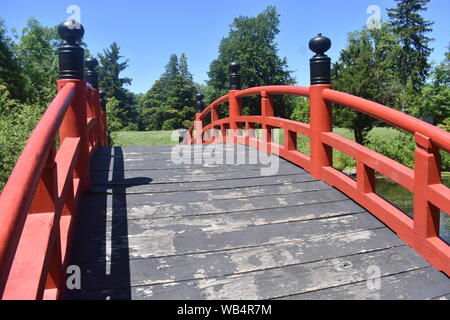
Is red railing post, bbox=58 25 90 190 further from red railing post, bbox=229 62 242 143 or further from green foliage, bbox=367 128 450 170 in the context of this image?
green foliage, bbox=367 128 450 170

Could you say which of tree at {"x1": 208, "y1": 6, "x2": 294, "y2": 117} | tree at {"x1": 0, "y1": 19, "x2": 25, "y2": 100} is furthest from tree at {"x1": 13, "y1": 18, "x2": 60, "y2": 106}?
tree at {"x1": 208, "y1": 6, "x2": 294, "y2": 117}

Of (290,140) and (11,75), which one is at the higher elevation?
(11,75)

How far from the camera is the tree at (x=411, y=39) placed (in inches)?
1737

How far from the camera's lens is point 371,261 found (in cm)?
249

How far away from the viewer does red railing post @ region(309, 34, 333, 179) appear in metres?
3.77

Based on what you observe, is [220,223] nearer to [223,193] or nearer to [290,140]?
[223,193]

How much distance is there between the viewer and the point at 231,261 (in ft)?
7.80

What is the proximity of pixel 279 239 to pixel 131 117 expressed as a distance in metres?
57.1

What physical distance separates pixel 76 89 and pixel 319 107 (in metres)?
2.16

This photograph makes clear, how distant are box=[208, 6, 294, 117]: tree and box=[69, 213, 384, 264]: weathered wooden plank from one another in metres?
41.9

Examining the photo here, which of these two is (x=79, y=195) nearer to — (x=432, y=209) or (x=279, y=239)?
(x=279, y=239)

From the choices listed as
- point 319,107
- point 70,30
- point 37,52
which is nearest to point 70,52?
point 70,30
